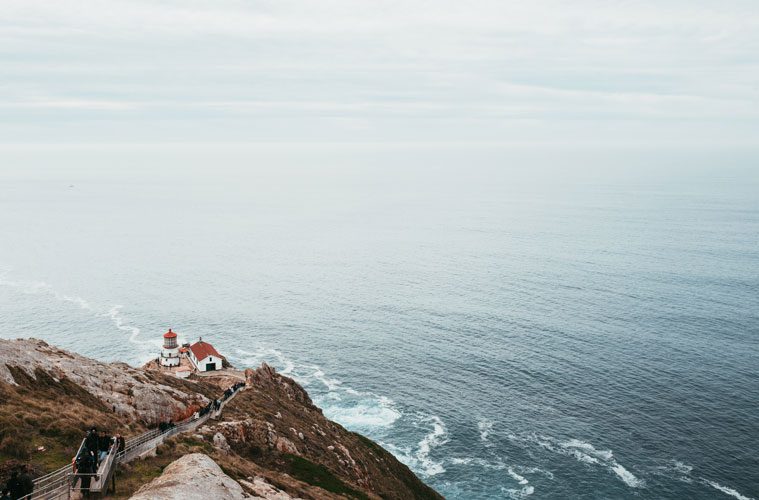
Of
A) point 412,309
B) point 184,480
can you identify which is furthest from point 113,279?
point 184,480

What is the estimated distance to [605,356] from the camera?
348 feet

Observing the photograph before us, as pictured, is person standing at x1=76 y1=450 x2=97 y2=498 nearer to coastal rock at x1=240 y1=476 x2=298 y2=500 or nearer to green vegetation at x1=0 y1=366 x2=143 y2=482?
green vegetation at x1=0 y1=366 x2=143 y2=482

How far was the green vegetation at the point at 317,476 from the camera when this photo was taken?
1791 inches

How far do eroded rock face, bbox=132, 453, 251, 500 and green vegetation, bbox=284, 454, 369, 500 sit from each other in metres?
14.8

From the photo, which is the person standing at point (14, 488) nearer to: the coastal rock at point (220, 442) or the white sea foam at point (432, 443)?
the coastal rock at point (220, 442)

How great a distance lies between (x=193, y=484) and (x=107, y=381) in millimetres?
26446

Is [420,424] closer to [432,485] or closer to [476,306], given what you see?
[432,485]

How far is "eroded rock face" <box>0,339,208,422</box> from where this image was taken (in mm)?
Result: 44719

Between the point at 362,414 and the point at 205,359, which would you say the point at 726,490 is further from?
the point at 205,359

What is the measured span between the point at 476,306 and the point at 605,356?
120 ft

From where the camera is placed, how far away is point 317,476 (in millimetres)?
46688

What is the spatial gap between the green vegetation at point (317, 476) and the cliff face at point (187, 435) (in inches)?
4.5

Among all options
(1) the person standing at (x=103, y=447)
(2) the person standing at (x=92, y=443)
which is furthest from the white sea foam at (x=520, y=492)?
(2) the person standing at (x=92, y=443)

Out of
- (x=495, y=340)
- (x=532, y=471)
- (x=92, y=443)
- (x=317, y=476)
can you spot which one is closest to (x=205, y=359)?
(x=317, y=476)
